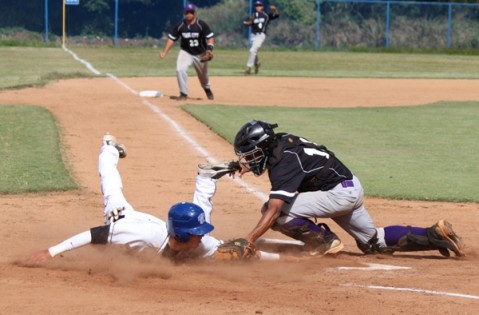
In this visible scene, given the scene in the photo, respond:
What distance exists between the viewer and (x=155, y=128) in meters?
16.2

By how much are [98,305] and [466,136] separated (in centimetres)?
1120

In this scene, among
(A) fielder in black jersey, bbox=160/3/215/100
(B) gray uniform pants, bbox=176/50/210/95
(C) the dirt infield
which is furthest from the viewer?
(A) fielder in black jersey, bbox=160/3/215/100

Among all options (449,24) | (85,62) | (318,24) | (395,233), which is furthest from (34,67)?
(449,24)

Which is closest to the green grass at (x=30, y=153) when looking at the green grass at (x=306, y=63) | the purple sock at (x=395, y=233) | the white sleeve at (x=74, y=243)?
the white sleeve at (x=74, y=243)

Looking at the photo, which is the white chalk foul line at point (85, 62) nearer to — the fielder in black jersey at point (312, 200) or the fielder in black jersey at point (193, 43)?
the fielder in black jersey at point (193, 43)

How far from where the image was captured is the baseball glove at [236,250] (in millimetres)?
7469

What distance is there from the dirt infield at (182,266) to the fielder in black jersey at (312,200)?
0.15 m

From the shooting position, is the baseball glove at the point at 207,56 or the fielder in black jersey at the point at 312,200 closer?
the fielder in black jersey at the point at 312,200

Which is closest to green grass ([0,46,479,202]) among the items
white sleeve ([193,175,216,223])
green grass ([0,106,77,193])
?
green grass ([0,106,77,193])

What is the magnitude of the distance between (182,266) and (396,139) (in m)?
→ 8.86

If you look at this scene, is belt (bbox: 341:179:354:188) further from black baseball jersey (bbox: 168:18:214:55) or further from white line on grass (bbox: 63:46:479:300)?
black baseball jersey (bbox: 168:18:214:55)

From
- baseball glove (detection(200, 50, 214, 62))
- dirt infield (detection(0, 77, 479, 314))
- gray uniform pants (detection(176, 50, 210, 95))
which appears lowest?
dirt infield (detection(0, 77, 479, 314))

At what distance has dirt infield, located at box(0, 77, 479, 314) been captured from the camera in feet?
20.6

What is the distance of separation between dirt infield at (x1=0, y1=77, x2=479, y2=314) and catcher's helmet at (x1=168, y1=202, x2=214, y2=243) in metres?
0.29
